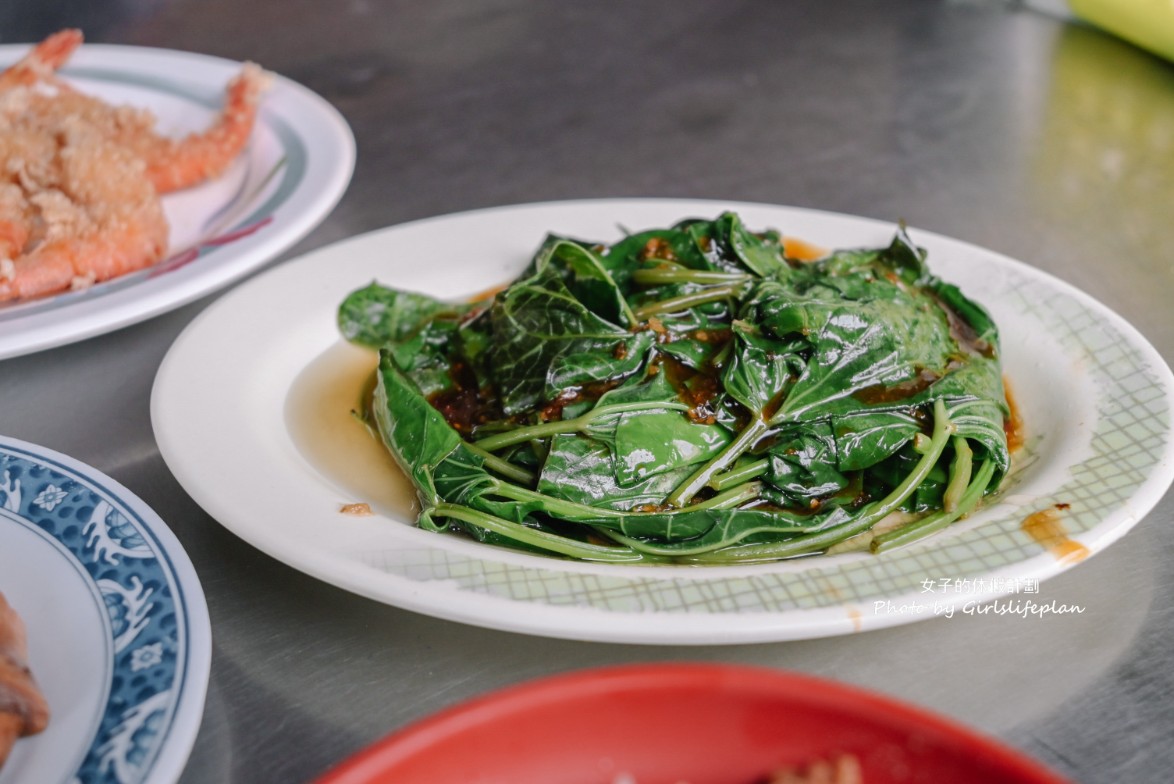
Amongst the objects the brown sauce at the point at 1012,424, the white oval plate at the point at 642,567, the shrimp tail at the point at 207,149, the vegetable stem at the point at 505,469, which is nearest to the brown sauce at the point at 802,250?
the white oval plate at the point at 642,567

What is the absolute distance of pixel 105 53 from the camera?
334 cm

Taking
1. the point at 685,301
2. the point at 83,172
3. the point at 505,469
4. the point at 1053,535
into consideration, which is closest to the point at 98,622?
the point at 505,469

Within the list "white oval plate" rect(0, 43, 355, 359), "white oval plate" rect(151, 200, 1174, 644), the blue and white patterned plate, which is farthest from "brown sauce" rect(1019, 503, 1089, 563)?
"white oval plate" rect(0, 43, 355, 359)

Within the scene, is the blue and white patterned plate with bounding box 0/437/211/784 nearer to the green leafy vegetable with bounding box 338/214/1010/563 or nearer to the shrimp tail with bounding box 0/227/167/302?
the green leafy vegetable with bounding box 338/214/1010/563

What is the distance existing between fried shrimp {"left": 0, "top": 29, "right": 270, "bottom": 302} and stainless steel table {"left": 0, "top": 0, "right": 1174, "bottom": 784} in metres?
0.18

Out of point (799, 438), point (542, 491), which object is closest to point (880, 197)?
point (799, 438)

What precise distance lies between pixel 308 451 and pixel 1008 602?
1121 mm

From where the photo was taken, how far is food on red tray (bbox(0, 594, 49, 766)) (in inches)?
42.1

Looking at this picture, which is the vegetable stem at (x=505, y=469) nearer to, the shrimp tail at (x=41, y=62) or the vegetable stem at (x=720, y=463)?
the vegetable stem at (x=720, y=463)

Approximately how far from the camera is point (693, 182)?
9.98 feet

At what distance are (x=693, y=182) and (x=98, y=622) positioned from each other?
2201 mm

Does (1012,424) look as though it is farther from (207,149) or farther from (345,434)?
(207,149)

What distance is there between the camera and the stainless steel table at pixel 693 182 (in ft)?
4.51

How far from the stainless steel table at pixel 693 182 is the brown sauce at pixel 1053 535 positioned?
0.19 m
